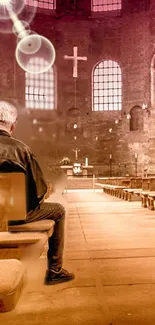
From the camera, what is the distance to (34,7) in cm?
2367

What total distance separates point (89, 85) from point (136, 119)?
13.0 ft

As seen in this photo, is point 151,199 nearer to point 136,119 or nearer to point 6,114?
point 6,114

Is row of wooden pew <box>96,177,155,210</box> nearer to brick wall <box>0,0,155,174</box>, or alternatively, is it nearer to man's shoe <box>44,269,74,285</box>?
man's shoe <box>44,269,74,285</box>

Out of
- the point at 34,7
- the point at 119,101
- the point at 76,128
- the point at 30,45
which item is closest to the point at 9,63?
the point at 30,45

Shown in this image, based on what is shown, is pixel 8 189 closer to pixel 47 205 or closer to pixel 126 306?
pixel 47 205

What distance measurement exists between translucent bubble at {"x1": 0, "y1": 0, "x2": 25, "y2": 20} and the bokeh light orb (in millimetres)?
698

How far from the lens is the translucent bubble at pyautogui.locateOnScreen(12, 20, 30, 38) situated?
77.2 ft

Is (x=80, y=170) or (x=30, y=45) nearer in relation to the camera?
(x=80, y=170)

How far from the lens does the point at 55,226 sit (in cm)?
262

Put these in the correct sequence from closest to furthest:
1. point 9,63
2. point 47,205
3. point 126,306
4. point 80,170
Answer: point 126,306, point 47,205, point 80,170, point 9,63

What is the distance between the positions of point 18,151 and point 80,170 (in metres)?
17.7

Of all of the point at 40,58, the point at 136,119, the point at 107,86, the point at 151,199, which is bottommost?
the point at 151,199

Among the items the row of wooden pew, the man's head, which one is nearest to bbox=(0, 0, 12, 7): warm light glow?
the row of wooden pew

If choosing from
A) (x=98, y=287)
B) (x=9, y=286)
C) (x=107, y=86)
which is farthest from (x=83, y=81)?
(x=9, y=286)
